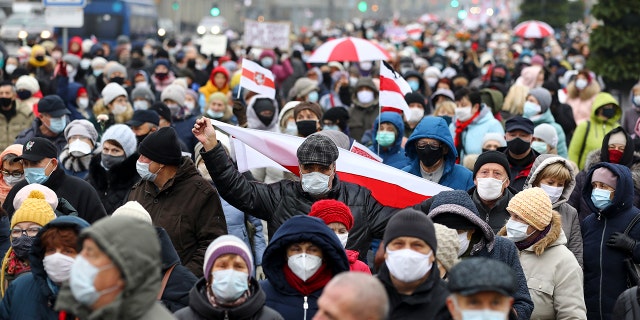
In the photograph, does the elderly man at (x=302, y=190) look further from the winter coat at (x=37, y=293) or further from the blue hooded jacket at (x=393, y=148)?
the blue hooded jacket at (x=393, y=148)

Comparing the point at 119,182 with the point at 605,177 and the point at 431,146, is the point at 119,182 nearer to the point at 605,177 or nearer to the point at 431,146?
the point at 431,146

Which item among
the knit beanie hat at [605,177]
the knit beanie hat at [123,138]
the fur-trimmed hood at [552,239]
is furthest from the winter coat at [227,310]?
the knit beanie hat at [123,138]

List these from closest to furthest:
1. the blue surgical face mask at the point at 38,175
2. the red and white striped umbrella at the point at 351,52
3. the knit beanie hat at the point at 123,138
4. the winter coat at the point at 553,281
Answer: the winter coat at the point at 553,281 < the blue surgical face mask at the point at 38,175 < the knit beanie hat at the point at 123,138 < the red and white striped umbrella at the point at 351,52

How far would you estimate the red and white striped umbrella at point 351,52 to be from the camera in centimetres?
1606

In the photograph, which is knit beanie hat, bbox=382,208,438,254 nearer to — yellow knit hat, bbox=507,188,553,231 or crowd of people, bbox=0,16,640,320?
crowd of people, bbox=0,16,640,320

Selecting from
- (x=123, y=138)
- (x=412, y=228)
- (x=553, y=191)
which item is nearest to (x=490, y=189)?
(x=553, y=191)

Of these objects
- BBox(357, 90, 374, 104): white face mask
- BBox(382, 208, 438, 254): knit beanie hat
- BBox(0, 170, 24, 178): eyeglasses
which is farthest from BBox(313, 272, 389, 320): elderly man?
BBox(357, 90, 374, 104): white face mask

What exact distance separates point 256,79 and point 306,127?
2840 mm

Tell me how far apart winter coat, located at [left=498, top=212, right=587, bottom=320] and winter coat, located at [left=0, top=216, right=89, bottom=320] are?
2697 millimetres

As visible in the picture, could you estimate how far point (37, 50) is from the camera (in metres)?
19.1

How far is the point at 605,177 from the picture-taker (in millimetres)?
8414

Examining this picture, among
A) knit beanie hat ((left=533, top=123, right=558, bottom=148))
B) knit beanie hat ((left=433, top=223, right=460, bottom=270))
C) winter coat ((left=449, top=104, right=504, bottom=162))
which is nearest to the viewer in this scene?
knit beanie hat ((left=433, top=223, right=460, bottom=270))

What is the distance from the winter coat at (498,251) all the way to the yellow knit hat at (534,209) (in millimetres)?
509

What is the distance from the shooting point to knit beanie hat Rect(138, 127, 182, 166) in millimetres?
7570
